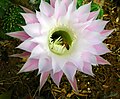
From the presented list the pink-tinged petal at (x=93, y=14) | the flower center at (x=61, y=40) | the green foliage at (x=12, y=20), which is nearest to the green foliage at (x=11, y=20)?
the green foliage at (x=12, y=20)

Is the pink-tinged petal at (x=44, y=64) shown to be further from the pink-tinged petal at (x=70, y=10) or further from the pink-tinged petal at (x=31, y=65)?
the pink-tinged petal at (x=70, y=10)

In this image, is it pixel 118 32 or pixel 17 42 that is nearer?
pixel 17 42

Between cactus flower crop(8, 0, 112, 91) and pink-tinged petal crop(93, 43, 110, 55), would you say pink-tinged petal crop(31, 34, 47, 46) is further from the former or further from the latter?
pink-tinged petal crop(93, 43, 110, 55)

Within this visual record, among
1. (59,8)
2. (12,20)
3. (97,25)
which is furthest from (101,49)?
(12,20)

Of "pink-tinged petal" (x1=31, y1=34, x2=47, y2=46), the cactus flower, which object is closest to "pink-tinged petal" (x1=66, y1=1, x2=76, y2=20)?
the cactus flower

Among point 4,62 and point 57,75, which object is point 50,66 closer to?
point 57,75

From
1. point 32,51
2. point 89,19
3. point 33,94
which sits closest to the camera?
point 32,51

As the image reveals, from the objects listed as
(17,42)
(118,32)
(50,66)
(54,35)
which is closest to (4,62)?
(17,42)
